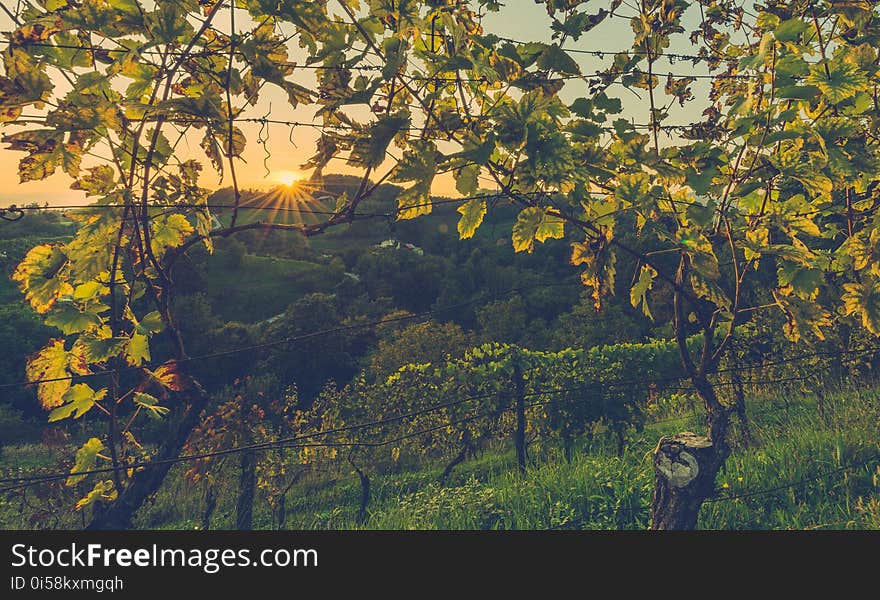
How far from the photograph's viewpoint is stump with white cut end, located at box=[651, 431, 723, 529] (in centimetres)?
355

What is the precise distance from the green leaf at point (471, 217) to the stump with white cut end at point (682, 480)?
212 centimetres

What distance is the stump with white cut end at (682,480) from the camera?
140 inches

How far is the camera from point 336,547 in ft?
8.21

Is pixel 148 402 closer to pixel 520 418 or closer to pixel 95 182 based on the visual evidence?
pixel 95 182

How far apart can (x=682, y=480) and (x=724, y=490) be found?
1.13m

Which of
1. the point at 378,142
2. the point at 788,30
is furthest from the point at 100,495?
the point at 788,30

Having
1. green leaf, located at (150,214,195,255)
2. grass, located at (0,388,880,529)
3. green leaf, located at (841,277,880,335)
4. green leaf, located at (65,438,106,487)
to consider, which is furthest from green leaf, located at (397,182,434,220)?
grass, located at (0,388,880,529)

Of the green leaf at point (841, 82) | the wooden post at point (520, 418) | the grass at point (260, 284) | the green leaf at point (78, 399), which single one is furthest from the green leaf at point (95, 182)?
the grass at point (260, 284)

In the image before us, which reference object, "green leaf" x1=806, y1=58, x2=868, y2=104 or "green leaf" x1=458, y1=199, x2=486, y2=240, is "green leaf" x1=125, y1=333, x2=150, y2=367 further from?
"green leaf" x1=806, y1=58, x2=868, y2=104

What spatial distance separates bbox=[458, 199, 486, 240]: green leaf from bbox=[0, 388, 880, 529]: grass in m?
2.91

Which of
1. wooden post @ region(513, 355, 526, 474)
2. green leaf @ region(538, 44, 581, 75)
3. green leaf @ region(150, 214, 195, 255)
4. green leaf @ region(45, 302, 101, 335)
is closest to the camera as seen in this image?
green leaf @ region(538, 44, 581, 75)

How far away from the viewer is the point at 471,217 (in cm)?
250

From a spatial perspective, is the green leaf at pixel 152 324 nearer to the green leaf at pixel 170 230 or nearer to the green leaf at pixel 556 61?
the green leaf at pixel 170 230

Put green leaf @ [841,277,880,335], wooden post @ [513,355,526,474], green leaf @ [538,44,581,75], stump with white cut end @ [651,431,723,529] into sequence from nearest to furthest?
green leaf @ [538,44,581,75] < green leaf @ [841,277,880,335] < stump with white cut end @ [651,431,723,529] < wooden post @ [513,355,526,474]
